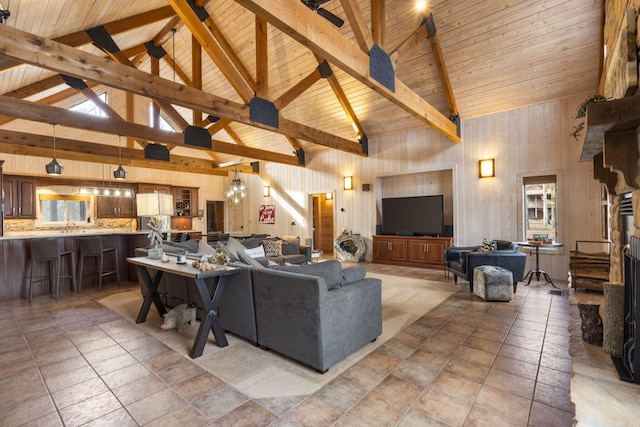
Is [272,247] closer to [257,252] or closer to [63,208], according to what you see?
[257,252]

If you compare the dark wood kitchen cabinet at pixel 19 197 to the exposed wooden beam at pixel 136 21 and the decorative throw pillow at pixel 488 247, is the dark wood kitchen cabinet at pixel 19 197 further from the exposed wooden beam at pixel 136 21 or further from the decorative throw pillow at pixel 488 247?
the decorative throw pillow at pixel 488 247

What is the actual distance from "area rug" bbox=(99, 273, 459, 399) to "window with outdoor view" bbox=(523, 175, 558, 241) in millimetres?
3235

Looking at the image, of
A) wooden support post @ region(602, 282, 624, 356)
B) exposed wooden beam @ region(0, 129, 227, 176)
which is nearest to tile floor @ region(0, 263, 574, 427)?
wooden support post @ region(602, 282, 624, 356)

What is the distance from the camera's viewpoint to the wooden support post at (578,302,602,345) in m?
2.54

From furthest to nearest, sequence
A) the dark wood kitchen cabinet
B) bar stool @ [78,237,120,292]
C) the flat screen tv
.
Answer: the dark wood kitchen cabinet
the flat screen tv
bar stool @ [78,237,120,292]

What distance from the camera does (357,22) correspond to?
3.37 m

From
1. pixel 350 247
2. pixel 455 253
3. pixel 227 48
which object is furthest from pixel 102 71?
pixel 350 247

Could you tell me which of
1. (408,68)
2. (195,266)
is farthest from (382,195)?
(195,266)

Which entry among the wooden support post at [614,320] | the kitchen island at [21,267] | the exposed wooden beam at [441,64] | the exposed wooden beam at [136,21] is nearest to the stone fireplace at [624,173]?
the wooden support post at [614,320]

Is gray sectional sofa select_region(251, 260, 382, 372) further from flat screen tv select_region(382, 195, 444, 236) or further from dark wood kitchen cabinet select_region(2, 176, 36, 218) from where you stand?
dark wood kitchen cabinet select_region(2, 176, 36, 218)

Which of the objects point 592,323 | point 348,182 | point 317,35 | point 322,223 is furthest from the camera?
point 322,223

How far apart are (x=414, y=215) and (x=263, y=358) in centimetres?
569

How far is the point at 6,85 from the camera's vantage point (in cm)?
525

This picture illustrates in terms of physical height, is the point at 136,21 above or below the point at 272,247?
above
